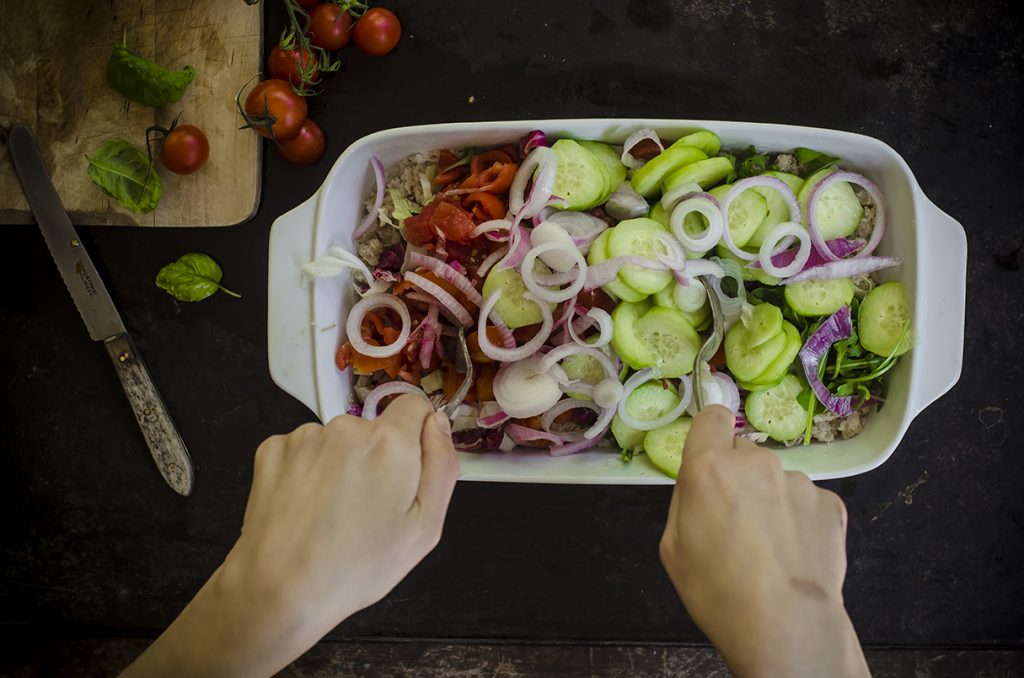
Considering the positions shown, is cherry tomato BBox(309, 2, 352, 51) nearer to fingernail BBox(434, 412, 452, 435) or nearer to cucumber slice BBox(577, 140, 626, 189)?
cucumber slice BBox(577, 140, 626, 189)

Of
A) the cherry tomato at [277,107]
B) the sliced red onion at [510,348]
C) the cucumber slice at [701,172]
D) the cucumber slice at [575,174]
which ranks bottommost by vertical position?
the sliced red onion at [510,348]

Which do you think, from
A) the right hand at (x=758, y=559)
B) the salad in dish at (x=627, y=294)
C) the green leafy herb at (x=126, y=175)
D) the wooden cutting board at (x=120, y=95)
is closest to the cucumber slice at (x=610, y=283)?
the salad in dish at (x=627, y=294)

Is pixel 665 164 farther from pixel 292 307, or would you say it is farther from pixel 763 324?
pixel 292 307

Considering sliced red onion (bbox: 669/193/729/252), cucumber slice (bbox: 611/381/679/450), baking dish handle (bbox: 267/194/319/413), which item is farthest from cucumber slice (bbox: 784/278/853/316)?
baking dish handle (bbox: 267/194/319/413)

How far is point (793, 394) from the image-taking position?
1.72 m

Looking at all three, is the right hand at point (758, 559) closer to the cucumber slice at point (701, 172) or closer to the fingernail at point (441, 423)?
the fingernail at point (441, 423)

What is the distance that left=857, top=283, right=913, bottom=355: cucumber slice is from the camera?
A: 1.65 metres

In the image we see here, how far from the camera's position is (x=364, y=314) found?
175 centimetres

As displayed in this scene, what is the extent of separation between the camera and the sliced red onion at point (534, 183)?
62.3 inches

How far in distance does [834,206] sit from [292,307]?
3.91ft

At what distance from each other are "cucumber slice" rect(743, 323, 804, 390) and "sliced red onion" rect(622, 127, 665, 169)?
0.47m

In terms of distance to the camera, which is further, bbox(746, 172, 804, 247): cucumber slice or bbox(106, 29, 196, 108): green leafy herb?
bbox(106, 29, 196, 108): green leafy herb

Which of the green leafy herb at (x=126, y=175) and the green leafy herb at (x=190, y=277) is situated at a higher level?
the green leafy herb at (x=126, y=175)

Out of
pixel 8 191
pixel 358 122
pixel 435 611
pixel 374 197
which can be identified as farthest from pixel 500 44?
pixel 435 611
